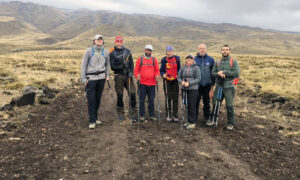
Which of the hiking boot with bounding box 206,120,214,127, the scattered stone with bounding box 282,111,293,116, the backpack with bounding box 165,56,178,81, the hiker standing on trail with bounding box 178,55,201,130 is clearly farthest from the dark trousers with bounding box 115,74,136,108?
the scattered stone with bounding box 282,111,293,116

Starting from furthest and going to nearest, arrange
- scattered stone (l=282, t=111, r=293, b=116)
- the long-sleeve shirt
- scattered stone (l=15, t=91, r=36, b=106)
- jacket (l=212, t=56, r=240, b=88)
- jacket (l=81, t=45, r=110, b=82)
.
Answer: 1. scattered stone (l=282, t=111, r=293, b=116)
2. scattered stone (l=15, t=91, r=36, b=106)
3. the long-sleeve shirt
4. jacket (l=212, t=56, r=240, b=88)
5. jacket (l=81, t=45, r=110, b=82)

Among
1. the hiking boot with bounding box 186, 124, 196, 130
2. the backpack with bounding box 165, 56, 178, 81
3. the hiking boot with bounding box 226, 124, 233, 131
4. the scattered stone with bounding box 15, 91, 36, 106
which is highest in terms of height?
the backpack with bounding box 165, 56, 178, 81

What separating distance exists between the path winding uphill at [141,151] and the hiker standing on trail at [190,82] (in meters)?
0.56

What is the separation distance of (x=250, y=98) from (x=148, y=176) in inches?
417

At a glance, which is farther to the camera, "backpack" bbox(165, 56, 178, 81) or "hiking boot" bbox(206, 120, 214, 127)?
"hiking boot" bbox(206, 120, 214, 127)

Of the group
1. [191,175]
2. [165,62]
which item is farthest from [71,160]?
[165,62]

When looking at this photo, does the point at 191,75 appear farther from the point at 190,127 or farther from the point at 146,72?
the point at 190,127

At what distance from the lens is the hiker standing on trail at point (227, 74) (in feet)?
23.6

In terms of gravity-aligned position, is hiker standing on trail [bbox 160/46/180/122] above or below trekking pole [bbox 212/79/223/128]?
above

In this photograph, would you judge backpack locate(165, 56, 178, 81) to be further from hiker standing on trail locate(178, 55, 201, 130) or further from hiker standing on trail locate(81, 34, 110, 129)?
hiker standing on trail locate(81, 34, 110, 129)

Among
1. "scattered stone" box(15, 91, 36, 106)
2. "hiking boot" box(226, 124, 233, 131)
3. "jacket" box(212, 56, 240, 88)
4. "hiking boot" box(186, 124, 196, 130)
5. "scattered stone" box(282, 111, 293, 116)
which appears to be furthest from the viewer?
"scattered stone" box(282, 111, 293, 116)

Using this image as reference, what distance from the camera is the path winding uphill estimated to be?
15.5ft

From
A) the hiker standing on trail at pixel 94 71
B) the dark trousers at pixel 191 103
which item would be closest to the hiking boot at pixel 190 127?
the dark trousers at pixel 191 103

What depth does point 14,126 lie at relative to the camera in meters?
7.25
